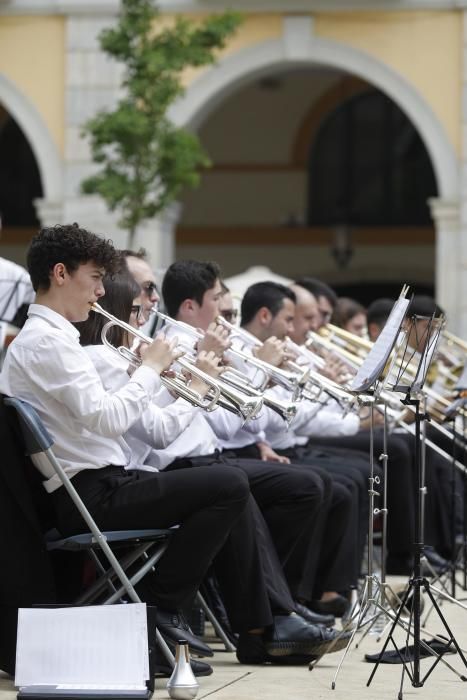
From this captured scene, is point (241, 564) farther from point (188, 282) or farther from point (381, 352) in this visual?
point (188, 282)

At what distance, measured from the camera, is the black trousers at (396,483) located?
8852 millimetres

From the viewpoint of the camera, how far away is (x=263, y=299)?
7727mm

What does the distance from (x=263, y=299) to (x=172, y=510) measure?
2500mm

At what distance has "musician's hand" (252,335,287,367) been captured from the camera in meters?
6.85

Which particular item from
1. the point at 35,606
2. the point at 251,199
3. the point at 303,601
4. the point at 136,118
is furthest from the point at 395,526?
the point at 251,199

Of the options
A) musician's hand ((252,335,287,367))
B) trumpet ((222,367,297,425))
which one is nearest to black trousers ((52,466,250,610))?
trumpet ((222,367,297,425))

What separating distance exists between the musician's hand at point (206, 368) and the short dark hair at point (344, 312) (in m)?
4.61

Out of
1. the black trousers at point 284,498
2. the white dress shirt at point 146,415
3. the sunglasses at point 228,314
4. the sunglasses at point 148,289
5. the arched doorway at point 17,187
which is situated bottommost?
the black trousers at point 284,498

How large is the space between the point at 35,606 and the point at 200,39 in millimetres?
11038

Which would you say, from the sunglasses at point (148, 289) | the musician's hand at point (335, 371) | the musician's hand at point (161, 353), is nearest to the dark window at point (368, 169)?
the musician's hand at point (335, 371)

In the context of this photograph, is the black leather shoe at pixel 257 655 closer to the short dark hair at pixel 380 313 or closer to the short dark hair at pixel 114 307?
the short dark hair at pixel 114 307

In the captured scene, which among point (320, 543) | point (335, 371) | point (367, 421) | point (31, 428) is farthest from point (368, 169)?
point (31, 428)

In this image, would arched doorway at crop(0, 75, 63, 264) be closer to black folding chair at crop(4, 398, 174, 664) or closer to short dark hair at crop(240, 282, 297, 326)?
short dark hair at crop(240, 282, 297, 326)

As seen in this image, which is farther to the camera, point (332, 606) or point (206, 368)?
point (332, 606)
